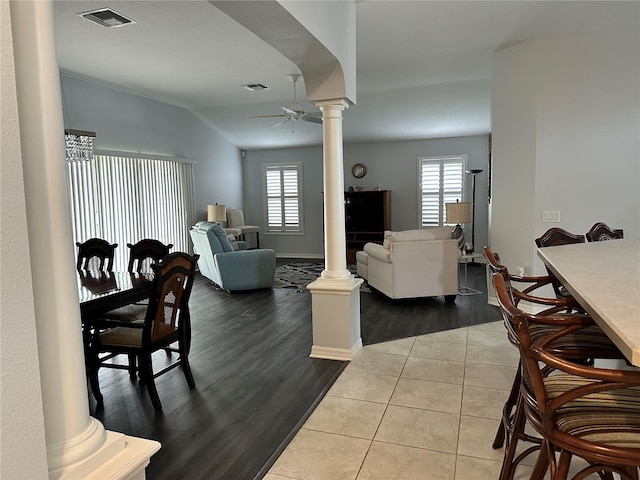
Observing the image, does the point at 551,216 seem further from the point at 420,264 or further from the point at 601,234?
the point at 420,264

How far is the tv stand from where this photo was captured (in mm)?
9297

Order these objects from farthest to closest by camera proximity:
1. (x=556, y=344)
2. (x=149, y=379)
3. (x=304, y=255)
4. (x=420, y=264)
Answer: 1. (x=304, y=255)
2. (x=420, y=264)
3. (x=149, y=379)
4. (x=556, y=344)

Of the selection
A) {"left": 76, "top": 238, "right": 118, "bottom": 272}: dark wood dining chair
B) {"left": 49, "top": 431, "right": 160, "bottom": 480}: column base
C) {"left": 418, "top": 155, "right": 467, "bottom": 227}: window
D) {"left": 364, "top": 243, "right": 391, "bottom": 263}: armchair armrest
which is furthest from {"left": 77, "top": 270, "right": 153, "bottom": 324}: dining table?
{"left": 418, "top": 155, "right": 467, "bottom": 227}: window

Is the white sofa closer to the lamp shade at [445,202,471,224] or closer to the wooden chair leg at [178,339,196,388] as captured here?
the lamp shade at [445,202,471,224]

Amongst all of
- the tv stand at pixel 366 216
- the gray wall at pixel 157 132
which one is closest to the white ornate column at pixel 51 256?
the gray wall at pixel 157 132

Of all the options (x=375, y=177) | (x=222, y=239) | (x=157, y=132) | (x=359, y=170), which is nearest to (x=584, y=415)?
(x=222, y=239)

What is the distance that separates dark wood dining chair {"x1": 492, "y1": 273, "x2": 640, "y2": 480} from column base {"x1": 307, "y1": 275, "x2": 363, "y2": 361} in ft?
7.96

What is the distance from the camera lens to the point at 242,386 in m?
3.39

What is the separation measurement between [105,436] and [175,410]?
1960mm

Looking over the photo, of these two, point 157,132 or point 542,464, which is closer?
point 542,464

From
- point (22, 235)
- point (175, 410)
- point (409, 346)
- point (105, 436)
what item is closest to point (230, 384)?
point (175, 410)

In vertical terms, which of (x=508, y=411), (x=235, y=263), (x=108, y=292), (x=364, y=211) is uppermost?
(x=364, y=211)

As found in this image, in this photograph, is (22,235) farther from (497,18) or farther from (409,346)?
(497,18)

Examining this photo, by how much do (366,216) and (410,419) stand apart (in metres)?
6.81
